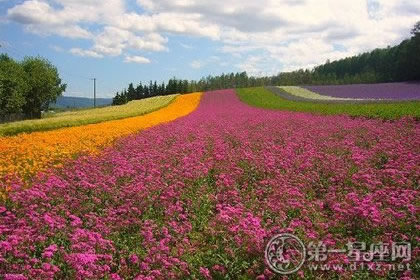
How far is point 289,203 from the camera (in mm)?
8281

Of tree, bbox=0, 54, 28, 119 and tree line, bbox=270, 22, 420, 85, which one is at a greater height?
tree line, bbox=270, 22, 420, 85

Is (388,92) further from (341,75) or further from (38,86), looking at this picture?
(341,75)

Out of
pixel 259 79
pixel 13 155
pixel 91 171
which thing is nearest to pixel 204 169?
pixel 91 171

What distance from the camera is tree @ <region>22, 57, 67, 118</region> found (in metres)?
76.2

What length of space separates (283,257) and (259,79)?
142 metres

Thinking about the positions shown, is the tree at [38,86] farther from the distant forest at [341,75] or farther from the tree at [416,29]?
the tree at [416,29]

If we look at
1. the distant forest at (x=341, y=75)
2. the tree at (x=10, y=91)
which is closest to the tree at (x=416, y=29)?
the distant forest at (x=341, y=75)

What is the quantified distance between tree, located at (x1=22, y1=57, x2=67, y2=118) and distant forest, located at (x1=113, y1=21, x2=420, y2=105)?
3986 cm

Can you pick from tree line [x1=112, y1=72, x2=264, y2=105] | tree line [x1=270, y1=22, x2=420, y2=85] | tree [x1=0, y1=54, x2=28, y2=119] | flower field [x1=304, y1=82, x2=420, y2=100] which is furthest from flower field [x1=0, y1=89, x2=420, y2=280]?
tree line [x1=112, y1=72, x2=264, y2=105]

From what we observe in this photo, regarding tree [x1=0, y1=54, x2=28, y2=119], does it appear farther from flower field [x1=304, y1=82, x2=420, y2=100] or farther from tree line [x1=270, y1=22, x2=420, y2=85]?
tree line [x1=270, y1=22, x2=420, y2=85]

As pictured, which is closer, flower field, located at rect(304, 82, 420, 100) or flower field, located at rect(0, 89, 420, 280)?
flower field, located at rect(0, 89, 420, 280)

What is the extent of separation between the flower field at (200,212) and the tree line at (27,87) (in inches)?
2154

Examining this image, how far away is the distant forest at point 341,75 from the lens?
74.0m

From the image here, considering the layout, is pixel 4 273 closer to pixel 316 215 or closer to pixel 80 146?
pixel 316 215
